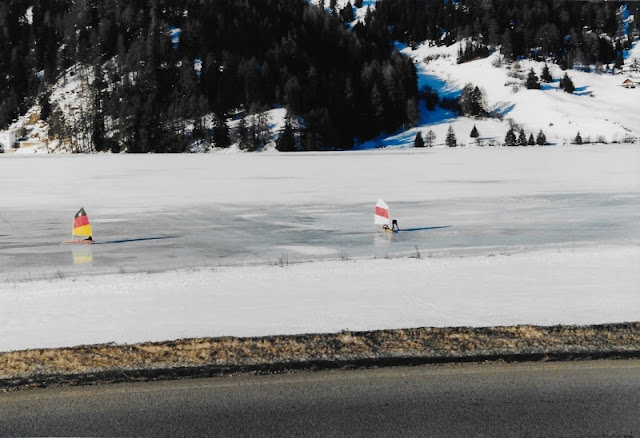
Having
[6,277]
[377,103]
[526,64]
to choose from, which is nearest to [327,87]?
[377,103]

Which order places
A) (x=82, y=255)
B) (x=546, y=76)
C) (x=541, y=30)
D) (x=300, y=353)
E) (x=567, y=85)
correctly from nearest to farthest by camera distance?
1. (x=300, y=353)
2. (x=82, y=255)
3. (x=567, y=85)
4. (x=546, y=76)
5. (x=541, y=30)

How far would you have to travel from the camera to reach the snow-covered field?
6938 millimetres

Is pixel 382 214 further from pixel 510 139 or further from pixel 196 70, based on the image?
pixel 196 70

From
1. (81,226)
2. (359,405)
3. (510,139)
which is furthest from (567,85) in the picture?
(359,405)

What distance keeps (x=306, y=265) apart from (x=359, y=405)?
6114 millimetres

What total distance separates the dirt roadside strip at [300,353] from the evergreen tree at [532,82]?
149m

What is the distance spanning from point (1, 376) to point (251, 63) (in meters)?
130

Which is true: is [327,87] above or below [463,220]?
above

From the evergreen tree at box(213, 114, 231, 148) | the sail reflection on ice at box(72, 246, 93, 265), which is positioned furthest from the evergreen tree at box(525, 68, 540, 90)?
the sail reflection on ice at box(72, 246, 93, 265)

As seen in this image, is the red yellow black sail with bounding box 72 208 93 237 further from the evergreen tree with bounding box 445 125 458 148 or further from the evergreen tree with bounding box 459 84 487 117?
the evergreen tree with bounding box 459 84 487 117

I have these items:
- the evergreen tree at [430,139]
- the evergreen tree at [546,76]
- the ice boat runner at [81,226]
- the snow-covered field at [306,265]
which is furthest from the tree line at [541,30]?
the ice boat runner at [81,226]

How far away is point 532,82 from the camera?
471 ft

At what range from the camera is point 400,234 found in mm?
15008

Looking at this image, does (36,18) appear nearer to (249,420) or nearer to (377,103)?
(377,103)
